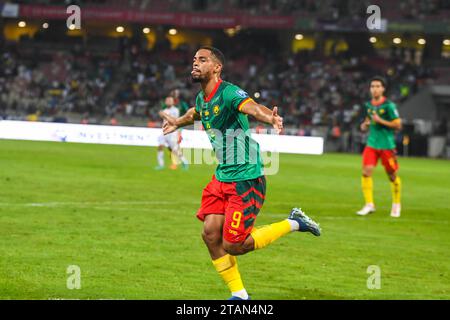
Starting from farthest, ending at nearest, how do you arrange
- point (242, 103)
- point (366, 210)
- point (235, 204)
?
point (366, 210) → point (235, 204) → point (242, 103)

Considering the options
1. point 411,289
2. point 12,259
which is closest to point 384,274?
point 411,289

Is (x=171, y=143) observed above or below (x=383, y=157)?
below

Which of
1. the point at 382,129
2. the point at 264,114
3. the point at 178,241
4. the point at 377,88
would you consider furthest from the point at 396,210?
the point at 264,114

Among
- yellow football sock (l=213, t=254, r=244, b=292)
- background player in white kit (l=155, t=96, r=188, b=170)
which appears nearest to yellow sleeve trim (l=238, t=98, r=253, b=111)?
yellow football sock (l=213, t=254, r=244, b=292)

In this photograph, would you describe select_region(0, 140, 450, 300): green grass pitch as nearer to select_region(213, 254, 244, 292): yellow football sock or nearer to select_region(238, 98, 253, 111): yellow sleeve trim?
select_region(213, 254, 244, 292): yellow football sock

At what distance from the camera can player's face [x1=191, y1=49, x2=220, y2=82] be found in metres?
9.23

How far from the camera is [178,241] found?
44.2ft

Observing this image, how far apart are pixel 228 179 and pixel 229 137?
1.36 feet

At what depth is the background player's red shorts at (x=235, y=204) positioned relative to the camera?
912cm

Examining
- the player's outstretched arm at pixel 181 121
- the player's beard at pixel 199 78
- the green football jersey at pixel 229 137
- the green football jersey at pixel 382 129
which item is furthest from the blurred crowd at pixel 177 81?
the player's beard at pixel 199 78

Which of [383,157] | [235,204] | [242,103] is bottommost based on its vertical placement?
[383,157]

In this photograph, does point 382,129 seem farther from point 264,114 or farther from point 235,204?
point 264,114
